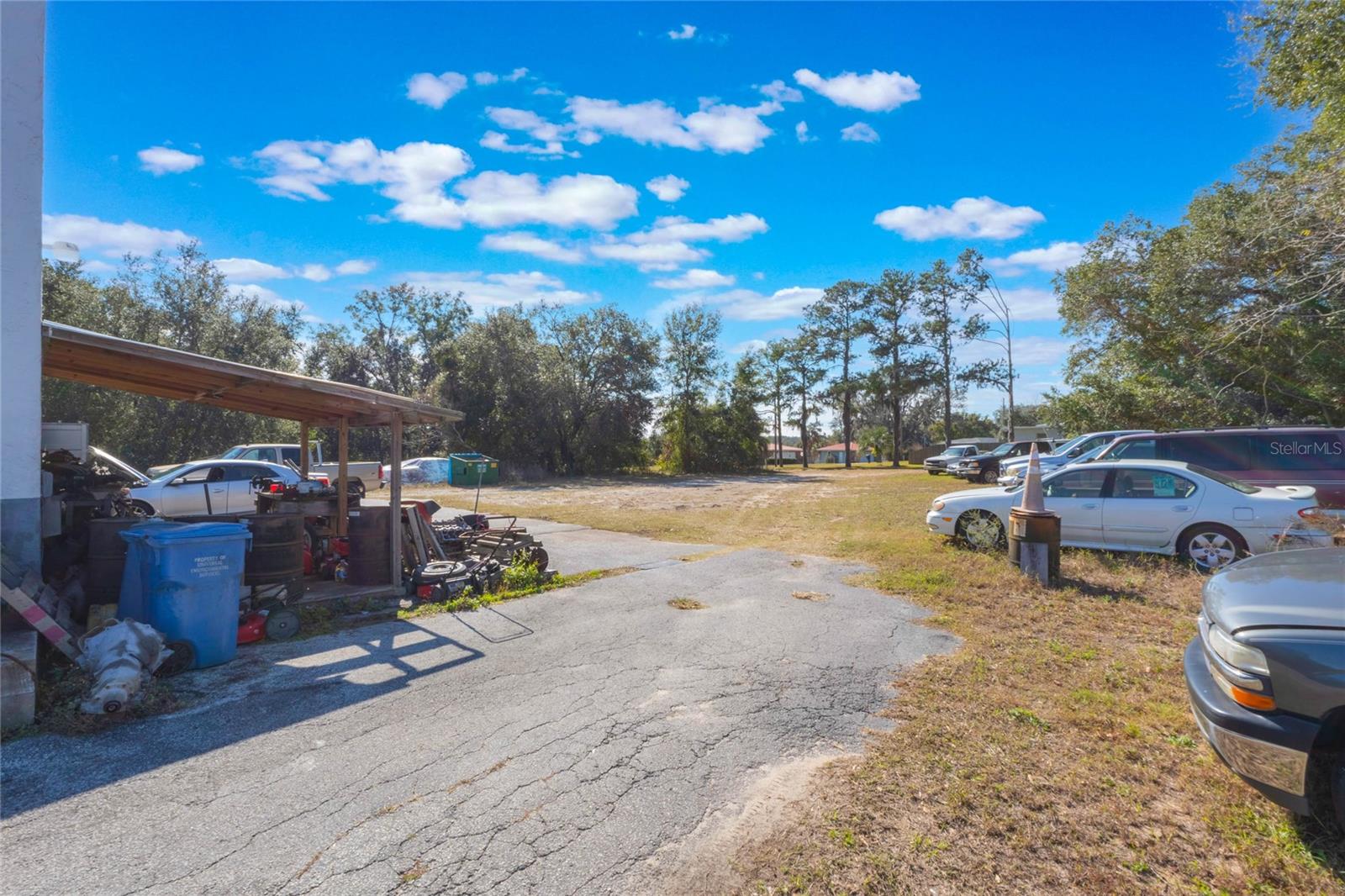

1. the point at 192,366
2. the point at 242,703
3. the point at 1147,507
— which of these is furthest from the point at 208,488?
the point at 1147,507

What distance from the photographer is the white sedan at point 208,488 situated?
39.9ft

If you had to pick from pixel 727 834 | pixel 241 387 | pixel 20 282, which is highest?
pixel 20 282

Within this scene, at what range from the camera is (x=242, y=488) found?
43.0 ft

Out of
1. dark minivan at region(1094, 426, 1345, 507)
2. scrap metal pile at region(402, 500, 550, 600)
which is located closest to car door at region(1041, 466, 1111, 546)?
dark minivan at region(1094, 426, 1345, 507)

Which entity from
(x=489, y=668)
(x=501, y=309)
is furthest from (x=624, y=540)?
(x=501, y=309)

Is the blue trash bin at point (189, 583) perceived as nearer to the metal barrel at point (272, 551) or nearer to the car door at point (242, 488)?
the metal barrel at point (272, 551)

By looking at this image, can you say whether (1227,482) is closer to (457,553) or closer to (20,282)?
(457,553)

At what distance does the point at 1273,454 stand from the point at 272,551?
14.7 meters

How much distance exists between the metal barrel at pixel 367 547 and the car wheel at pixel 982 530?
827cm

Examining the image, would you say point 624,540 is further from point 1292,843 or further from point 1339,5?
point 1339,5

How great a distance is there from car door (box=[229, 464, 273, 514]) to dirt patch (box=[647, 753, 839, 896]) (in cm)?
1298

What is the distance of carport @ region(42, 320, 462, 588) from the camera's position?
569 cm

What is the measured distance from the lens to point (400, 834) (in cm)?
298

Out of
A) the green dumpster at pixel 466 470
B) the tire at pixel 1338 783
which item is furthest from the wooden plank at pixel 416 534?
the green dumpster at pixel 466 470
